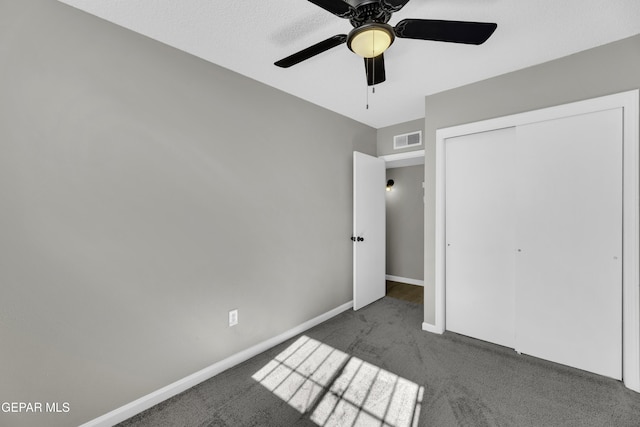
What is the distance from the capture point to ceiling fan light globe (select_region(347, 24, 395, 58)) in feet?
4.40

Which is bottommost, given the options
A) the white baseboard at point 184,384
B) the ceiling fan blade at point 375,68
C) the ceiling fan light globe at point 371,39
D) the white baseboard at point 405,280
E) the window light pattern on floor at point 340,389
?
Answer: the window light pattern on floor at point 340,389

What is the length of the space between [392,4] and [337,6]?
27cm

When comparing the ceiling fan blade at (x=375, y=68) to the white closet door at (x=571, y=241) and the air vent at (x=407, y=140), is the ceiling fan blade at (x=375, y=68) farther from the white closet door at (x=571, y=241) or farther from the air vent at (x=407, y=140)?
the air vent at (x=407, y=140)

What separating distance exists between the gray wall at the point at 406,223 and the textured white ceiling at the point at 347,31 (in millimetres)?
2235

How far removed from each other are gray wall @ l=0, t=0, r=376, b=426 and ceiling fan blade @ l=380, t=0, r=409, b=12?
1543mm

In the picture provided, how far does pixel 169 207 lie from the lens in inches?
79.0

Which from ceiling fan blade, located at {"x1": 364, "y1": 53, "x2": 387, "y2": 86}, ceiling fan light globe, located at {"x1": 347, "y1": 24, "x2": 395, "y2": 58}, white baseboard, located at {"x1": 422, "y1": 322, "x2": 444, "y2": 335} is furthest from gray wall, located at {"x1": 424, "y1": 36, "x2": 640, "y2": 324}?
ceiling fan light globe, located at {"x1": 347, "y1": 24, "x2": 395, "y2": 58}

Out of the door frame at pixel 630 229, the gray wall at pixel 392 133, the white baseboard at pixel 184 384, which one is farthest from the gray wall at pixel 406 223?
the door frame at pixel 630 229

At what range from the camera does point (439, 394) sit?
198 cm

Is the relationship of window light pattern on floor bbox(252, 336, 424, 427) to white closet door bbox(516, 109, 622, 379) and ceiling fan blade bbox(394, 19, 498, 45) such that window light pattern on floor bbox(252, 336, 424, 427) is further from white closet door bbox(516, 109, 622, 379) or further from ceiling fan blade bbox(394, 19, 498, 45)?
ceiling fan blade bbox(394, 19, 498, 45)

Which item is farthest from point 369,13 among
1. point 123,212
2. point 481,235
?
point 481,235

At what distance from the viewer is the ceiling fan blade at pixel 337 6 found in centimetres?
124

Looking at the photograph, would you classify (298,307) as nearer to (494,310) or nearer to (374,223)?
(374,223)

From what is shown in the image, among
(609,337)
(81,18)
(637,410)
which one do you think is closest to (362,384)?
(637,410)
